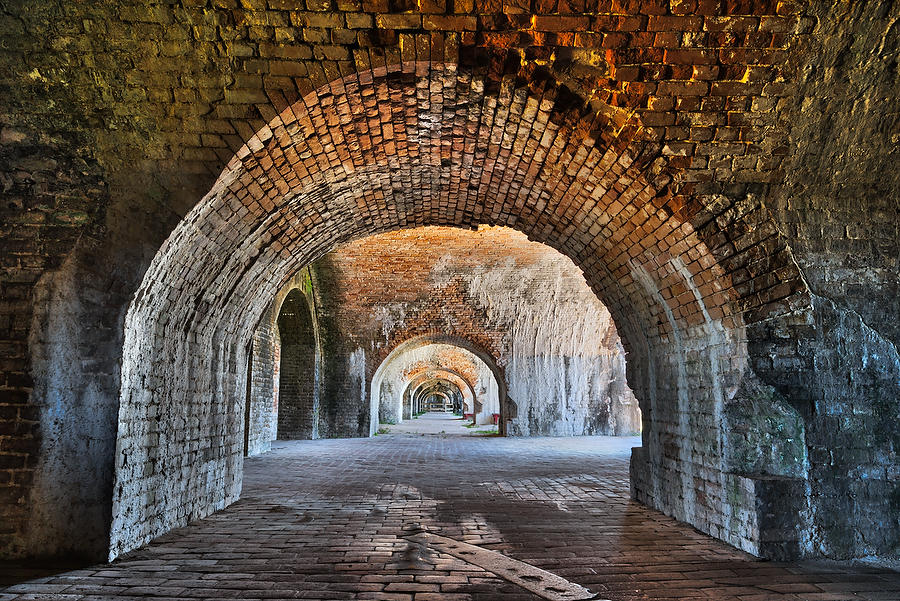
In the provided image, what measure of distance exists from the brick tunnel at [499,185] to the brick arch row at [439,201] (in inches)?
1.2

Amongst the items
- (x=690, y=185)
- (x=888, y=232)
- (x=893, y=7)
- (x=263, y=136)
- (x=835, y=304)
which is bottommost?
(x=835, y=304)

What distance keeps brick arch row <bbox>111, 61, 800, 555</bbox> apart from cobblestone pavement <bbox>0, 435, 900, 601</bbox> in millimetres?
474

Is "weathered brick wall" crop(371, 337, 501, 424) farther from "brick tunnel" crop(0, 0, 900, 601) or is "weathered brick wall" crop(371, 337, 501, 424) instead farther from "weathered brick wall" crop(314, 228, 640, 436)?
"brick tunnel" crop(0, 0, 900, 601)

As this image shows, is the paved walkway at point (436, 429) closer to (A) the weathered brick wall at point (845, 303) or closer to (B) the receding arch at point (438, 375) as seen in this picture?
(B) the receding arch at point (438, 375)

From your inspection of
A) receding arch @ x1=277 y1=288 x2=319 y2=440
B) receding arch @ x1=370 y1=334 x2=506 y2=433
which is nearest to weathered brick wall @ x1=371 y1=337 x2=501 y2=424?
receding arch @ x1=370 y1=334 x2=506 y2=433

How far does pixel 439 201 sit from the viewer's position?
691cm

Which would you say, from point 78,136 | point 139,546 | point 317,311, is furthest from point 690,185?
point 317,311

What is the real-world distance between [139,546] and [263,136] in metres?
3.48

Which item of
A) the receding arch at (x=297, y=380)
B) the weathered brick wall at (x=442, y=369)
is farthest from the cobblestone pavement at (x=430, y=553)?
the weathered brick wall at (x=442, y=369)

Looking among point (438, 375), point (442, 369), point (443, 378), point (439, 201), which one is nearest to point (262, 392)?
point (439, 201)

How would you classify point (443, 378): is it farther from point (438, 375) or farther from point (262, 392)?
point (262, 392)

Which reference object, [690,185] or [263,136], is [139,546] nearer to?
[263,136]

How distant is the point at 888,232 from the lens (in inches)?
192

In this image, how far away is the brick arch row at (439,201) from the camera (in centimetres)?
448
